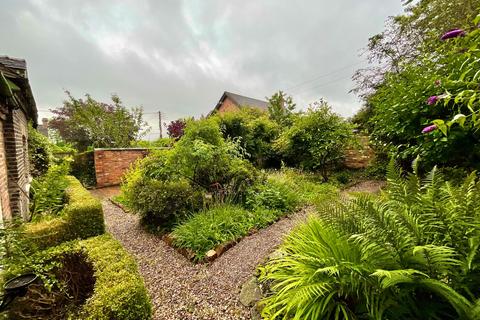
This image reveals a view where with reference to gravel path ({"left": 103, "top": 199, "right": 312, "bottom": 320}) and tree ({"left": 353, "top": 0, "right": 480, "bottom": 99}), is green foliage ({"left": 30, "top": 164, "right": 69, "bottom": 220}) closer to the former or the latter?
gravel path ({"left": 103, "top": 199, "right": 312, "bottom": 320})

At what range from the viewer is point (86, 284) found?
2275 millimetres

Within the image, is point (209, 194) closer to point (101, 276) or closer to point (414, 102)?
point (101, 276)

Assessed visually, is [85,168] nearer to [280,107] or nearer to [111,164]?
[111,164]

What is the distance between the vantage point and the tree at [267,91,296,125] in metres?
11.7

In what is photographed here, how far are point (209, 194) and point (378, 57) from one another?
839 centimetres

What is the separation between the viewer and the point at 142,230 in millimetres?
4145

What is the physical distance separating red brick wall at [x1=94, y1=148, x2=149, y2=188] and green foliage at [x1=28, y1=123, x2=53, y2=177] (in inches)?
64.4

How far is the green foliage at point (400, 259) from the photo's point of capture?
1180mm

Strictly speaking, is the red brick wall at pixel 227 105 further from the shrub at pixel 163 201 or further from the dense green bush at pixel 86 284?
the dense green bush at pixel 86 284

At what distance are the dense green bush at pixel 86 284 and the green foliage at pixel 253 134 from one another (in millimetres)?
6523

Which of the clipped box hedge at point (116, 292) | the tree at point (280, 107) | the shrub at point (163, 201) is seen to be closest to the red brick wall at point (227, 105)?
the tree at point (280, 107)

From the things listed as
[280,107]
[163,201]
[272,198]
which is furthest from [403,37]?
[163,201]

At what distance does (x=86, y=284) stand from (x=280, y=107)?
39.1ft

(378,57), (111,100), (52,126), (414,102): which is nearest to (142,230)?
(414,102)
